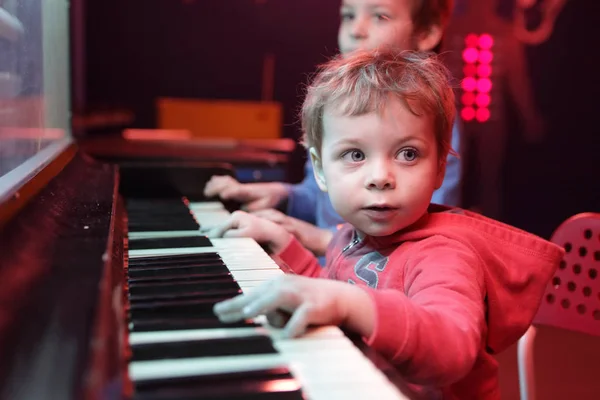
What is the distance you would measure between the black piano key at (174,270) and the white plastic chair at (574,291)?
602 mm

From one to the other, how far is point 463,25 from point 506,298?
3.82 meters

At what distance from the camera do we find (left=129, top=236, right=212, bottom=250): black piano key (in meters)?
1.24

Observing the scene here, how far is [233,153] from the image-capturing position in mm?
3209

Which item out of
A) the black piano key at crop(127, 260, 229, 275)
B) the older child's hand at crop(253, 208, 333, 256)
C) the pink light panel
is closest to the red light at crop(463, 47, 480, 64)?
the pink light panel

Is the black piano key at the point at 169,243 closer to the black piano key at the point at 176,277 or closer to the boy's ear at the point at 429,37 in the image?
the black piano key at the point at 176,277

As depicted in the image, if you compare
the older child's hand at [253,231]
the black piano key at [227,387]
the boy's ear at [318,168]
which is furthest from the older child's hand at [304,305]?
the older child's hand at [253,231]

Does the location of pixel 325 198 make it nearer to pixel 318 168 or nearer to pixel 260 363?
pixel 318 168

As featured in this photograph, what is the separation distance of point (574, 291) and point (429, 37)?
842 mm

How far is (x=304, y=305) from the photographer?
758mm

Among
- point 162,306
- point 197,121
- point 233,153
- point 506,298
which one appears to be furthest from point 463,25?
point 162,306

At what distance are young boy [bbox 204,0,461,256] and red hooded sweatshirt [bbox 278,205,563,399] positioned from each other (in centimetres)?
40

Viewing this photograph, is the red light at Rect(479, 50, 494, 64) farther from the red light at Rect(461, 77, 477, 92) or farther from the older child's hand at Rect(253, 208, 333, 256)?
the older child's hand at Rect(253, 208, 333, 256)

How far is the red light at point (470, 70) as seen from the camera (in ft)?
15.3

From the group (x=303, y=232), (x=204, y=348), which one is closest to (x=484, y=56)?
(x=303, y=232)
